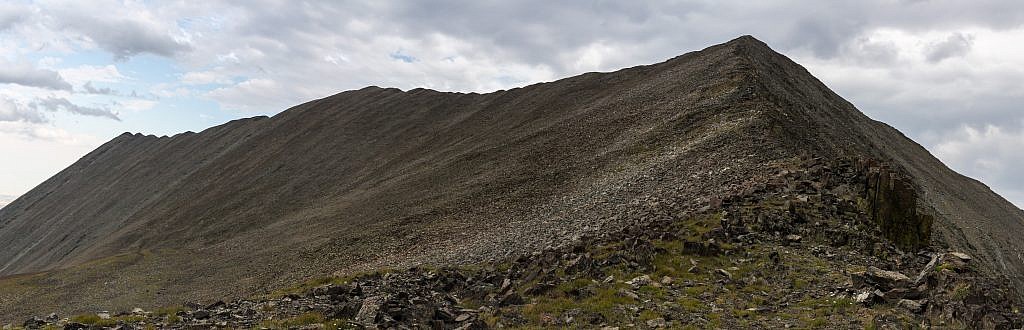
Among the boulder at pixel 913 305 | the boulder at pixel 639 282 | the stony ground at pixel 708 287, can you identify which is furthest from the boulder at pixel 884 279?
the boulder at pixel 639 282

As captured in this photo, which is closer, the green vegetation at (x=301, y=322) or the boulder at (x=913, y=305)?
the boulder at (x=913, y=305)

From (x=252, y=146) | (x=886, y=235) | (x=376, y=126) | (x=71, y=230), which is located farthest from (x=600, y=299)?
(x=71, y=230)

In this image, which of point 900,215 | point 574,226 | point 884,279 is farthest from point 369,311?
point 900,215

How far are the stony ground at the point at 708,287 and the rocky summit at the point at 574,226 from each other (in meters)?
0.12

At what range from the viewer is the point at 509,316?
20.4 m

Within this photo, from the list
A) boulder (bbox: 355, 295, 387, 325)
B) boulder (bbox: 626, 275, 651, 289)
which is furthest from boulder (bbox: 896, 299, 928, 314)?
boulder (bbox: 355, 295, 387, 325)

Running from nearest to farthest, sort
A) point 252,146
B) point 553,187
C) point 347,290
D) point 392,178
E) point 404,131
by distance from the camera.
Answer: point 347,290 → point 553,187 → point 392,178 → point 404,131 → point 252,146

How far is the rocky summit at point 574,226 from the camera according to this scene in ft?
66.8

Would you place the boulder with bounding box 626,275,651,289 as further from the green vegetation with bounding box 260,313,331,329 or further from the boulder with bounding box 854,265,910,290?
the green vegetation with bounding box 260,313,331,329

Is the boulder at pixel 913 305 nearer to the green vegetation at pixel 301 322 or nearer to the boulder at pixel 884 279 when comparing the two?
the boulder at pixel 884 279

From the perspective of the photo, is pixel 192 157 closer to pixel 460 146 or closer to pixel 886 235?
pixel 460 146

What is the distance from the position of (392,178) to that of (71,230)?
269 ft

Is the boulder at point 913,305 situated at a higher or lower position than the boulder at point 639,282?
lower

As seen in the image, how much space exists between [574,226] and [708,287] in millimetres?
16966
